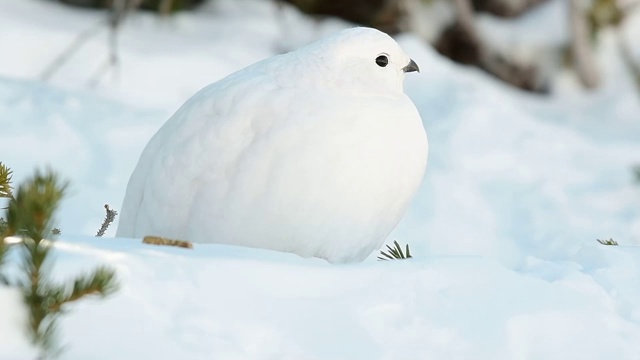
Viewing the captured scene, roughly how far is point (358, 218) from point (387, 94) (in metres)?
0.37

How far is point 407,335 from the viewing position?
194 centimetres

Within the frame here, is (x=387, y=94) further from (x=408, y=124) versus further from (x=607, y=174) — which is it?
(x=607, y=174)

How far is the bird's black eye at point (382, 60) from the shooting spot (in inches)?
109

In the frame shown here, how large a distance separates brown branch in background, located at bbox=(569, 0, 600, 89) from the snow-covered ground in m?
0.14

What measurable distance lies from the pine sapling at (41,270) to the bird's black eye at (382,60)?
1.34 m

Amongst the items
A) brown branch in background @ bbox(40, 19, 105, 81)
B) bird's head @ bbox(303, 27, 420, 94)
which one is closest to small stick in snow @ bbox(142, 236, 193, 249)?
bird's head @ bbox(303, 27, 420, 94)

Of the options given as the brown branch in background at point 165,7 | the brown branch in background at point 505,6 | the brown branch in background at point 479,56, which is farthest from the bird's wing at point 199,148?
the brown branch in background at point 505,6

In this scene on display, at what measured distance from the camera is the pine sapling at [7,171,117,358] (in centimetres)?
148

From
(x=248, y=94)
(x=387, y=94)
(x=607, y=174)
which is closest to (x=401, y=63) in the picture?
(x=387, y=94)

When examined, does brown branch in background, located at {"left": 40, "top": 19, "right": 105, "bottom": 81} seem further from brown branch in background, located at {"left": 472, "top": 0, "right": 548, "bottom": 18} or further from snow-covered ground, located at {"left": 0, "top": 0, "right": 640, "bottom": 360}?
brown branch in background, located at {"left": 472, "top": 0, "right": 548, "bottom": 18}

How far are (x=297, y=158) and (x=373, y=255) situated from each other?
1.53 m

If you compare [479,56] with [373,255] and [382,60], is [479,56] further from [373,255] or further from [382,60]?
[382,60]

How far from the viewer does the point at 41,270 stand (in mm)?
1533

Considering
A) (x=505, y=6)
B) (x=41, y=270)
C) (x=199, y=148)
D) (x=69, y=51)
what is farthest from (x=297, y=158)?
(x=505, y=6)
